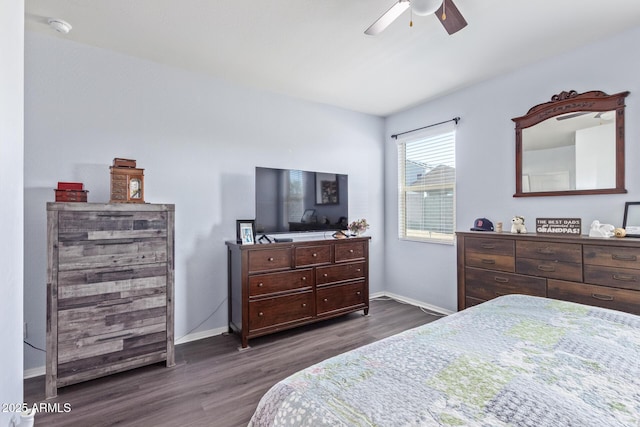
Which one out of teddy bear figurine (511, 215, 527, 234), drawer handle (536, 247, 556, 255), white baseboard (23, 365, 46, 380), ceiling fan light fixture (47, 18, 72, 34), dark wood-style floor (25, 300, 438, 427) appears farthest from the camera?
teddy bear figurine (511, 215, 527, 234)

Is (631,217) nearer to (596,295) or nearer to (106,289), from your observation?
(596,295)

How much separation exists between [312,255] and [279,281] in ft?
1.48

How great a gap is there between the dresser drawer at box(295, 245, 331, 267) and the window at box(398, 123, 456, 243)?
1.46 metres

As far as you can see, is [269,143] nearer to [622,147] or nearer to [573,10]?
[573,10]

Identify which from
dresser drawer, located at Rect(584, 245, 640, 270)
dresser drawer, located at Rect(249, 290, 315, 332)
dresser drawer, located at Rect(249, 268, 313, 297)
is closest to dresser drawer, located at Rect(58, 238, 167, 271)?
dresser drawer, located at Rect(249, 268, 313, 297)

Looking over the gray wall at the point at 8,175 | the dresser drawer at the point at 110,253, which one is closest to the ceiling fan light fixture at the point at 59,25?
the gray wall at the point at 8,175

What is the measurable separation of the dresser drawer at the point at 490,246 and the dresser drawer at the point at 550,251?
6 cm

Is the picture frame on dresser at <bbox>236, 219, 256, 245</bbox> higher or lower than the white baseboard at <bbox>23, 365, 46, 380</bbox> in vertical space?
higher

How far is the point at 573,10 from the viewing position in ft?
6.92

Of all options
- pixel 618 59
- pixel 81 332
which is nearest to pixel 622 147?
pixel 618 59

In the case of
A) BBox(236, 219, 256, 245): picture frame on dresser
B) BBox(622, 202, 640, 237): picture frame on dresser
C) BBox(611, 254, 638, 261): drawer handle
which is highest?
BBox(622, 202, 640, 237): picture frame on dresser

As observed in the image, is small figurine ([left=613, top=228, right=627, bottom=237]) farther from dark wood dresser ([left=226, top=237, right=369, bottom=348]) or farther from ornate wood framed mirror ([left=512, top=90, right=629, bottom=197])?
dark wood dresser ([left=226, top=237, right=369, bottom=348])

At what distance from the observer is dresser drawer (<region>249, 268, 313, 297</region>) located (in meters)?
2.84

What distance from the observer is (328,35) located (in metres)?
2.39
